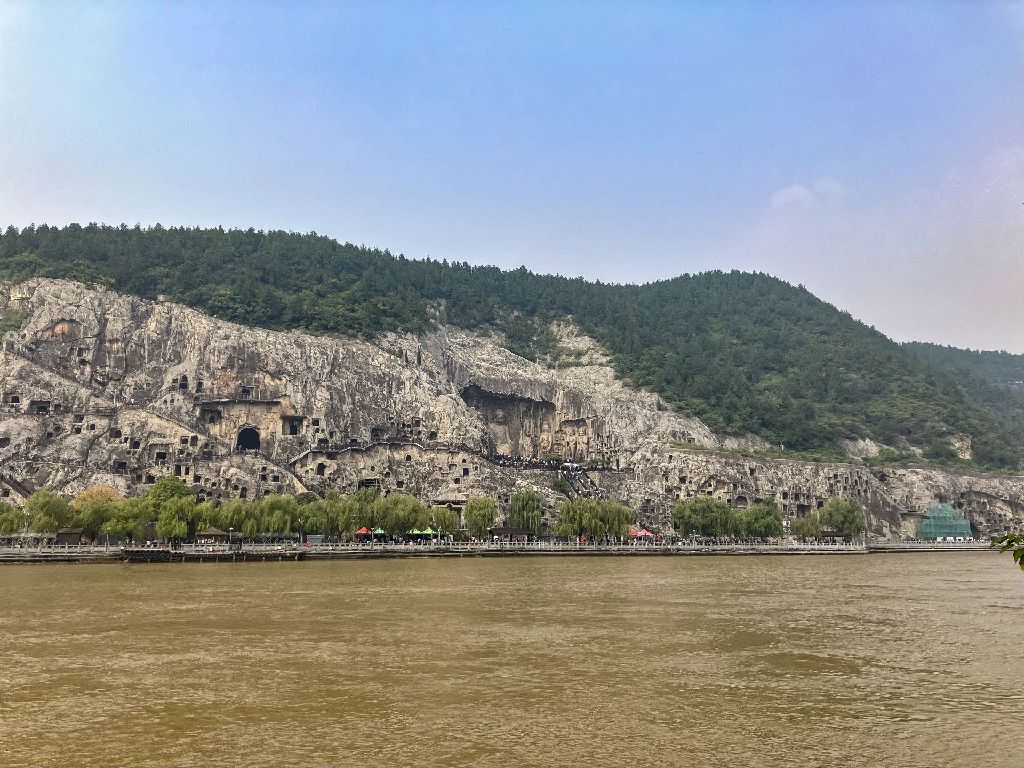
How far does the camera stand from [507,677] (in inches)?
1030

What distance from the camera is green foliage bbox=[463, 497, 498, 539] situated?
99688 millimetres

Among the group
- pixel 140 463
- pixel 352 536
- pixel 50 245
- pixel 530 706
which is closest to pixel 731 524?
pixel 352 536

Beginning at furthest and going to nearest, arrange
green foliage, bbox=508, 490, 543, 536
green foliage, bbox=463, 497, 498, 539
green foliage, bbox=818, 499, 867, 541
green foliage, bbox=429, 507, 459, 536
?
1. green foliage, bbox=818, 499, 867, 541
2. green foliage, bbox=508, 490, 543, 536
3. green foliage, bbox=463, 497, 498, 539
4. green foliage, bbox=429, 507, 459, 536

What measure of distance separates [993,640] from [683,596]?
18542 mm

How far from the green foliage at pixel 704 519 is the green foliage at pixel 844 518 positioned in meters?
15.6

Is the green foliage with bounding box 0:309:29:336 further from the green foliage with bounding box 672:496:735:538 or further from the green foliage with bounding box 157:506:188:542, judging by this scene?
the green foliage with bounding box 672:496:735:538

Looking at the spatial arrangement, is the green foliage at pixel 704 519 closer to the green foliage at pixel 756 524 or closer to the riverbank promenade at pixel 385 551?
the green foliage at pixel 756 524

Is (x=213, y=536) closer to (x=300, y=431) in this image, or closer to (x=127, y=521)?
(x=127, y=521)

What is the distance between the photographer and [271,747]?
18.8 meters

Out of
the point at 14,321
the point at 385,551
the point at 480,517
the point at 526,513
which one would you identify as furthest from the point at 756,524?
the point at 14,321

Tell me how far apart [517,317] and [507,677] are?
154 metres

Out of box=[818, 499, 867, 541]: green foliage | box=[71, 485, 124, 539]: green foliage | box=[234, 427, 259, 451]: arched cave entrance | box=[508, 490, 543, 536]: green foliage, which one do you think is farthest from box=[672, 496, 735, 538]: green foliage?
box=[71, 485, 124, 539]: green foliage

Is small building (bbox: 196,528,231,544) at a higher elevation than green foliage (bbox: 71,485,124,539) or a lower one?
lower

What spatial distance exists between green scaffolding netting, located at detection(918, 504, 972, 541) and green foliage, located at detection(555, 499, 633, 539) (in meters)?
56.3
